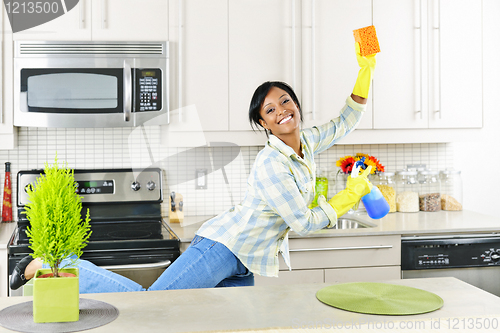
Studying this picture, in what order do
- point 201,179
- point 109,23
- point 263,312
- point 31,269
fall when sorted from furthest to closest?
1. point 201,179
2. point 109,23
3. point 31,269
4. point 263,312

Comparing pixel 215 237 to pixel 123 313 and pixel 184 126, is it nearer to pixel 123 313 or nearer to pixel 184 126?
pixel 123 313

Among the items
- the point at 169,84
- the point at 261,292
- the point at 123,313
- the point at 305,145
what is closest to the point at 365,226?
the point at 305,145

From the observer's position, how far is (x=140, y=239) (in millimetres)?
2297

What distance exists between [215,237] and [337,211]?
447 mm

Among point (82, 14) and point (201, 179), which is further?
point (201, 179)

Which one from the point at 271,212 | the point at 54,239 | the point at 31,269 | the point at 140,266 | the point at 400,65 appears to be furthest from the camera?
the point at 400,65

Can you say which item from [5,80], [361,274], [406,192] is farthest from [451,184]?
[5,80]

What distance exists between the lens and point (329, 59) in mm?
2660

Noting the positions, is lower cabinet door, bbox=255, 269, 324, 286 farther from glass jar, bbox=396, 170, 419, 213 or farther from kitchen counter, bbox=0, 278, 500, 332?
kitchen counter, bbox=0, 278, 500, 332

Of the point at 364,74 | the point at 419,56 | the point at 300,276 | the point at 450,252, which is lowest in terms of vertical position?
the point at 300,276

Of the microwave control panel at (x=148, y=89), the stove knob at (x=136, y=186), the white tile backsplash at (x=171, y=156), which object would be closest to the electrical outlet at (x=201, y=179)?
the white tile backsplash at (x=171, y=156)

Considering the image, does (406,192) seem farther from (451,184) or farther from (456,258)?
(456,258)

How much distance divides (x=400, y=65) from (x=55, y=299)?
229cm

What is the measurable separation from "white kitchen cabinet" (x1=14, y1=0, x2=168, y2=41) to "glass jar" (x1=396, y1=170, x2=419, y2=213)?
1675mm
